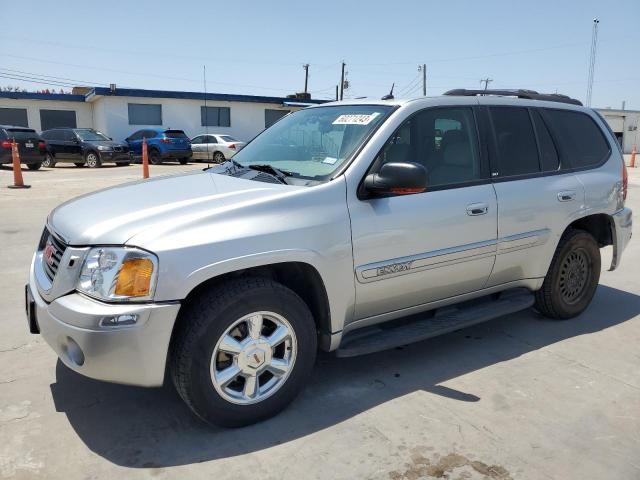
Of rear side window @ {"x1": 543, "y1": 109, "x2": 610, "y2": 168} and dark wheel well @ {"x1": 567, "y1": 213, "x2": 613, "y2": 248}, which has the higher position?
rear side window @ {"x1": 543, "y1": 109, "x2": 610, "y2": 168}

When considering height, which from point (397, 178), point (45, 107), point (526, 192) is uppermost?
point (45, 107)

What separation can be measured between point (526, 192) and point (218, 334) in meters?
2.50

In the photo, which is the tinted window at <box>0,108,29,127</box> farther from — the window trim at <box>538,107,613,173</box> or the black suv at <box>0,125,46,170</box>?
the window trim at <box>538,107,613,173</box>

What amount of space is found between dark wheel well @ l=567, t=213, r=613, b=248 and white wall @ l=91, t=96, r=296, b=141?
24.1 meters

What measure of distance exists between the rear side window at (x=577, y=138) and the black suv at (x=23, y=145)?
689 inches

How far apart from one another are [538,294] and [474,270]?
107cm

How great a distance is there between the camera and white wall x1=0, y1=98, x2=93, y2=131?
98.1ft

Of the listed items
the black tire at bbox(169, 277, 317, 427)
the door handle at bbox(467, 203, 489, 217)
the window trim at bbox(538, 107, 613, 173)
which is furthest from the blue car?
the black tire at bbox(169, 277, 317, 427)

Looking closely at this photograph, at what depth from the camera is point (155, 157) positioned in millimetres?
22703

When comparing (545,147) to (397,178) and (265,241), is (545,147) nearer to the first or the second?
(397,178)

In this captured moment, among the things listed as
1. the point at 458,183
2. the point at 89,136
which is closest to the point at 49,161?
the point at 89,136

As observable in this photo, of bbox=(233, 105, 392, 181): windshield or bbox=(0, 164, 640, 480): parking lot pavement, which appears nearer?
bbox=(0, 164, 640, 480): parking lot pavement

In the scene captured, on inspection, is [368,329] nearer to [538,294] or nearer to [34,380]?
[538,294]

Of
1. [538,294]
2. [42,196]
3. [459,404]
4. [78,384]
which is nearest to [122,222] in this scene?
[78,384]
